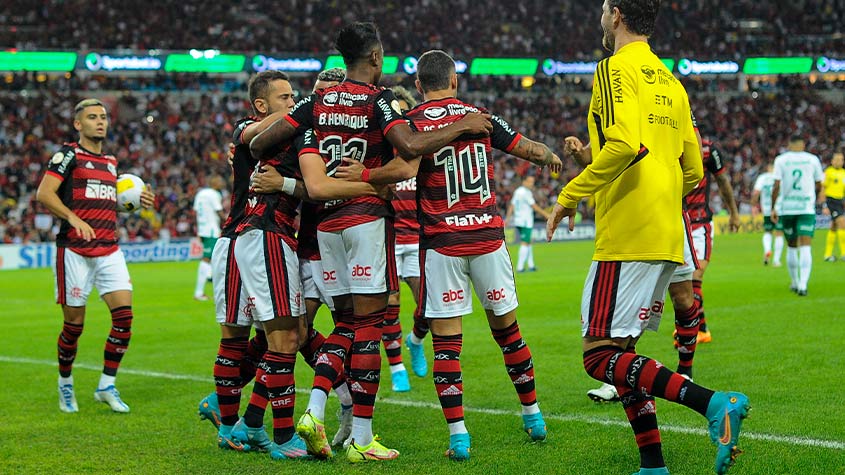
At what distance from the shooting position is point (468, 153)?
5984mm

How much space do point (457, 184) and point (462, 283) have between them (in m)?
0.62

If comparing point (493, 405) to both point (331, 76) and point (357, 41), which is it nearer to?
point (331, 76)

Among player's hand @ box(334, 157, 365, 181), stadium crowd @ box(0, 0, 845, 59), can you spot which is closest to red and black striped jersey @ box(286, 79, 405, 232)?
player's hand @ box(334, 157, 365, 181)

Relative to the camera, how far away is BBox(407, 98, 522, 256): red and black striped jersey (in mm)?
Answer: 5961

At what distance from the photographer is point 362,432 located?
5.90 m

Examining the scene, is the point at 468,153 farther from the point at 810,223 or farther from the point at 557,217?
the point at 810,223

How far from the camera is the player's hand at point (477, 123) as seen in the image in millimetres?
5805

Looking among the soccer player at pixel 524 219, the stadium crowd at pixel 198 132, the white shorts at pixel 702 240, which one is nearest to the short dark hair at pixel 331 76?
the white shorts at pixel 702 240

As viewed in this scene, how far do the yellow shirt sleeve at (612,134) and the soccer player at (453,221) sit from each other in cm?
115

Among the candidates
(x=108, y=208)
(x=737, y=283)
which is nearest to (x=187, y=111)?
(x=737, y=283)

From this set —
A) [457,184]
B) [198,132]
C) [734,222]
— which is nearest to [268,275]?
[457,184]

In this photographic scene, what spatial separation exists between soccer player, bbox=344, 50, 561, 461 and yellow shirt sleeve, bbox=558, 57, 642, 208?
3.76 ft

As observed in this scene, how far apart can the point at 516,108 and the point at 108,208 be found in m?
42.3

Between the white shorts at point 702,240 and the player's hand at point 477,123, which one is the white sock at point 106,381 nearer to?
the player's hand at point 477,123
